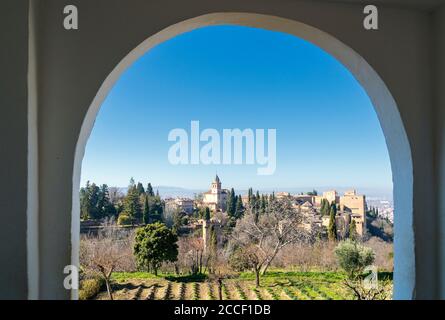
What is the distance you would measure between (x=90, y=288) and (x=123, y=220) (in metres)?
0.52

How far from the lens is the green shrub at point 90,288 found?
165 cm

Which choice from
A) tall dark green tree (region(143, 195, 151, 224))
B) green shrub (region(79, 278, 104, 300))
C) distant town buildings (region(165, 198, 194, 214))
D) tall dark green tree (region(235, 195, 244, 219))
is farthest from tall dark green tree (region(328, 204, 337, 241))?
green shrub (region(79, 278, 104, 300))

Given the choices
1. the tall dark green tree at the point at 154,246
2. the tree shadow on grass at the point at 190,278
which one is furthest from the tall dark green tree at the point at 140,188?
the tree shadow on grass at the point at 190,278

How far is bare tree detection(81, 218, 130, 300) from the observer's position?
1.97 metres

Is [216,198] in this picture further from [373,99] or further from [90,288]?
[373,99]

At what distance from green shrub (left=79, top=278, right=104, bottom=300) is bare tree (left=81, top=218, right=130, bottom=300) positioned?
2.1 inches

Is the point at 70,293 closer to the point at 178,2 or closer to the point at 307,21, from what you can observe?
the point at 178,2

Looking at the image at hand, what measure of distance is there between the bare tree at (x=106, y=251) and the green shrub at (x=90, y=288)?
53mm

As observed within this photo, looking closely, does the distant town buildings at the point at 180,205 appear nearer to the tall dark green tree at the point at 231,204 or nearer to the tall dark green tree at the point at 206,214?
the tall dark green tree at the point at 206,214

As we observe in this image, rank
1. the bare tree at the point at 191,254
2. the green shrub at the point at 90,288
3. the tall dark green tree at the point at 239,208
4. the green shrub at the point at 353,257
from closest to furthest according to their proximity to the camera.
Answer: the green shrub at the point at 90,288 < the green shrub at the point at 353,257 < the bare tree at the point at 191,254 < the tall dark green tree at the point at 239,208

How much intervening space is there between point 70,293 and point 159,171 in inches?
58.7

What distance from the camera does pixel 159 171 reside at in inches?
102

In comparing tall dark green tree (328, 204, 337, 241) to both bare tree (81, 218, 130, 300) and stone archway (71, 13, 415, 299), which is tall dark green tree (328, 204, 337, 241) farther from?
bare tree (81, 218, 130, 300)
